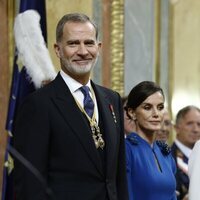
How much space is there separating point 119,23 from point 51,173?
3235 millimetres

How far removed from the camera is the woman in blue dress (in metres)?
4.02

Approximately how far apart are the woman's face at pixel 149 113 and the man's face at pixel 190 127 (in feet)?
7.29

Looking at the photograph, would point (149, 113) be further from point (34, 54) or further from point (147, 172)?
point (34, 54)

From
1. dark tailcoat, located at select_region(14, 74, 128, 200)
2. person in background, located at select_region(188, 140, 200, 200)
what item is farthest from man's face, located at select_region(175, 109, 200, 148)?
dark tailcoat, located at select_region(14, 74, 128, 200)

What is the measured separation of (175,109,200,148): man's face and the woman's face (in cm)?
222

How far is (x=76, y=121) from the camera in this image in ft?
11.1

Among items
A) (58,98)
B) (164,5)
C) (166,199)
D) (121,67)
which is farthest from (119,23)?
(58,98)

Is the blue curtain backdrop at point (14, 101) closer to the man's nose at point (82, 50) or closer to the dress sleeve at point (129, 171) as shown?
the dress sleeve at point (129, 171)

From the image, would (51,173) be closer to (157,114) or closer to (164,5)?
(157,114)

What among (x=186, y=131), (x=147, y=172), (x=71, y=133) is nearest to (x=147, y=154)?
(x=147, y=172)

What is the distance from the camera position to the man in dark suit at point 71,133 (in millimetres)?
3332

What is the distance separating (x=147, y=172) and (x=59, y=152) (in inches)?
32.2

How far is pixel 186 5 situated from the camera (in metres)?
7.49

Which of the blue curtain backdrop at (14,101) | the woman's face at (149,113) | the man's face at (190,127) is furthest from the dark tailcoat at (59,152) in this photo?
the man's face at (190,127)
